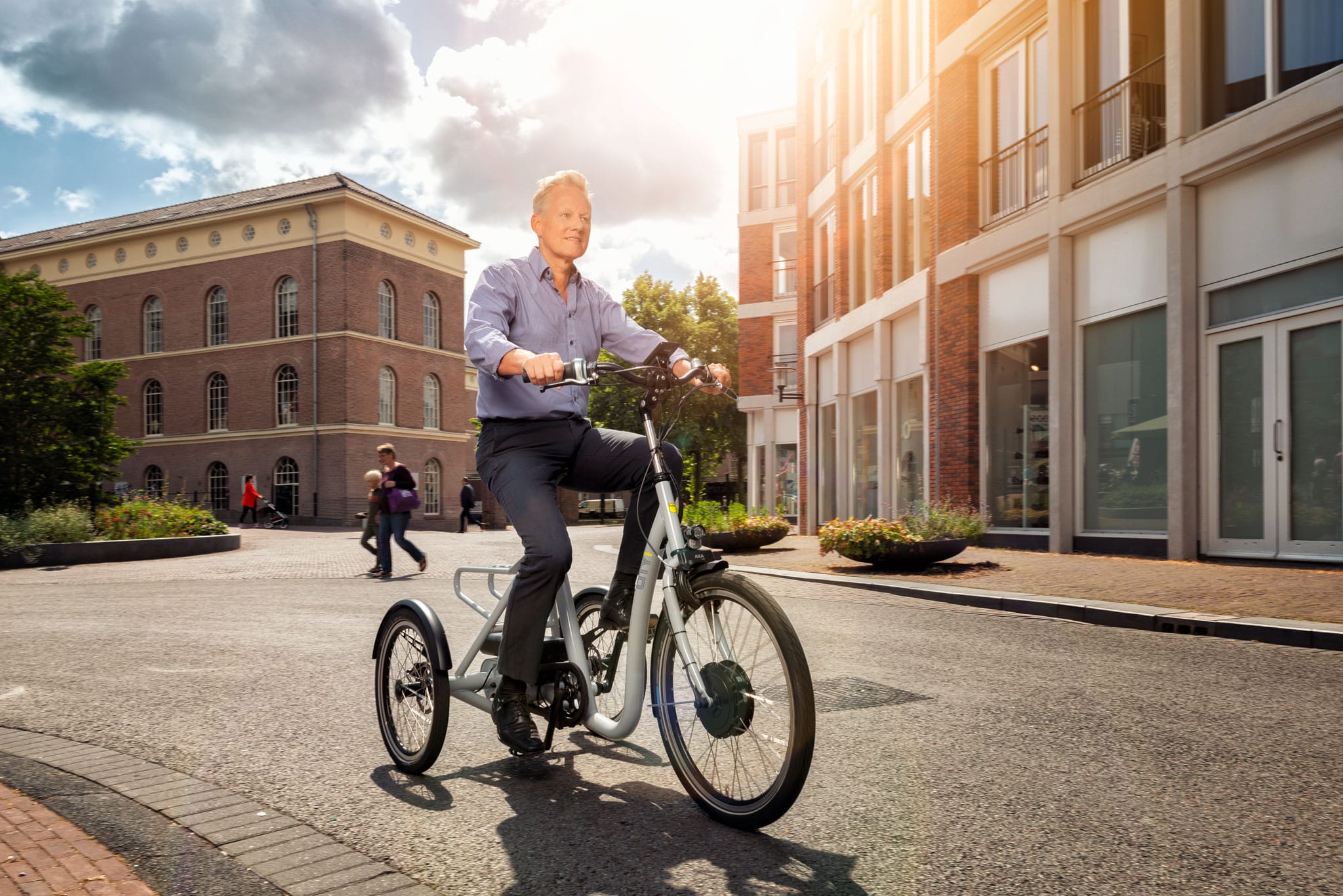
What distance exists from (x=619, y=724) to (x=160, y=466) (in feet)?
160

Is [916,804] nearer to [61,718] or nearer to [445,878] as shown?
[445,878]

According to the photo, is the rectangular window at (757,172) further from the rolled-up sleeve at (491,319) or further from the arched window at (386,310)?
the rolled-up sleeve at (491,319)

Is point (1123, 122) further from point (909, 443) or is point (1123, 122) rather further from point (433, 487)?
point (433, 487)

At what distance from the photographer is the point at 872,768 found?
395 centimetres

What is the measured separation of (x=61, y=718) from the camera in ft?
16.5

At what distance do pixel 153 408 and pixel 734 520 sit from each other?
3785cm

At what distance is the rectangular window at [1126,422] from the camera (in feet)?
44.7

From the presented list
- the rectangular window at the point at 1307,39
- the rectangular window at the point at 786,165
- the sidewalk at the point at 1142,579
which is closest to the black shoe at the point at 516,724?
the sidewalk at the point at 1142,579

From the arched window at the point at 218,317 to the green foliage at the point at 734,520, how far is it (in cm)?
3340

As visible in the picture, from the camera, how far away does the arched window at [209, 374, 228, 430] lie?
46.0 metres

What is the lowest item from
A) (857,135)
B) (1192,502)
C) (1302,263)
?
(1192,502)

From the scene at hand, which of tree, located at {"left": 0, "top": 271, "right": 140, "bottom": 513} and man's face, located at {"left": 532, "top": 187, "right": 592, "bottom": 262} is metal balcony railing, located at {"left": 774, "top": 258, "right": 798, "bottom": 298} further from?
man's face, located at {"left": 532, "top": 187, "right": 592, "bottom": 262}

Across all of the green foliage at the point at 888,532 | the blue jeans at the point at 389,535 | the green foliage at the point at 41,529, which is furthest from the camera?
the green foliage at the point at 41,529

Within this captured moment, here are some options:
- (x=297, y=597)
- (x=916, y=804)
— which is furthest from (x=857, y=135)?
Answer: (x=916, y=804)
